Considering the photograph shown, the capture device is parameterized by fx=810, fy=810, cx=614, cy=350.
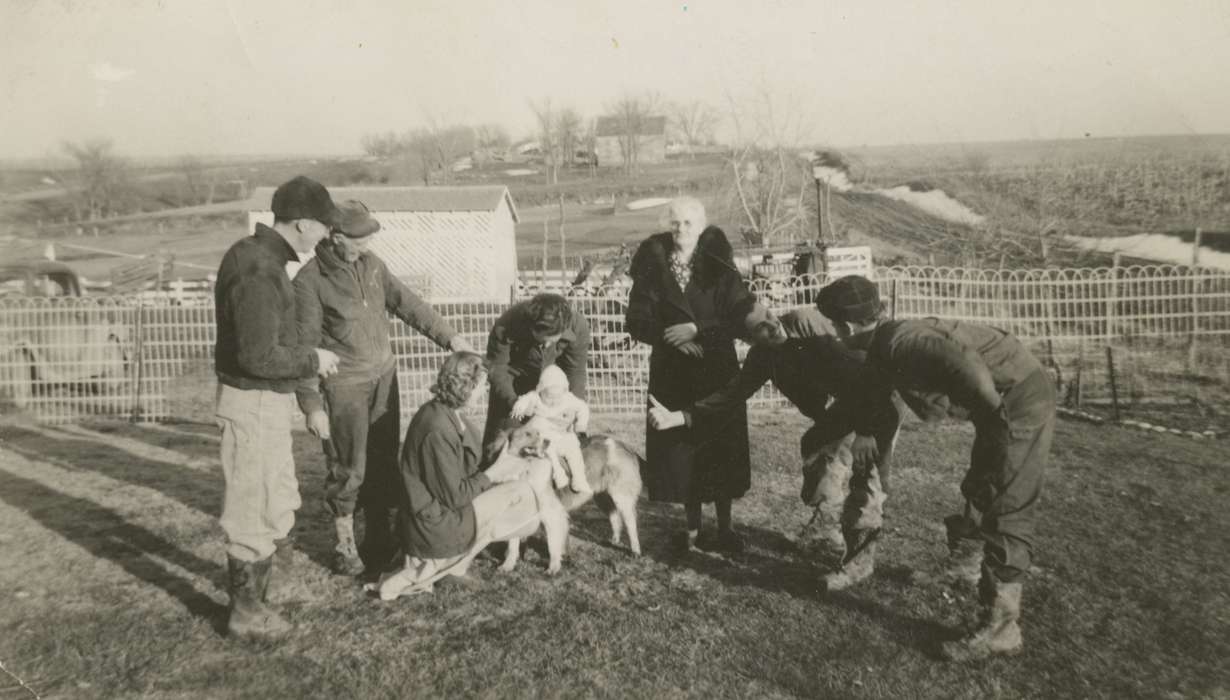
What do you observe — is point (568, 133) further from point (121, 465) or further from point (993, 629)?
point (993, 629)

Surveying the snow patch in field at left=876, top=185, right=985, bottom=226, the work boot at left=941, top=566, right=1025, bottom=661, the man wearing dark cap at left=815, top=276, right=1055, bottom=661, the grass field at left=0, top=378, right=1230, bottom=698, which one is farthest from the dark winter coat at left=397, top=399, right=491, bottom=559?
the snow patch in field at left=876, top=185, right=985, bottom=226

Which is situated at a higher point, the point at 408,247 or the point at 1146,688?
the point at 408,247

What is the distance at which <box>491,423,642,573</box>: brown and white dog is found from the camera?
4.76m

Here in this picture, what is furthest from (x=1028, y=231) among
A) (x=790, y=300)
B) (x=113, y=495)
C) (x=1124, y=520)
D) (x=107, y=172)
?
(x=107, y=172)

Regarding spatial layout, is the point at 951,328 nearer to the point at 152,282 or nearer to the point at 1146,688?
the point at 1146,688

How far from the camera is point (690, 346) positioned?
4.82 meters

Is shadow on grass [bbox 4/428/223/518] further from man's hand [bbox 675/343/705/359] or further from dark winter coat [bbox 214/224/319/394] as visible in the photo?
man's hand [bbox 675/343/705/359]

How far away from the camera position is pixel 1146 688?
344 cm

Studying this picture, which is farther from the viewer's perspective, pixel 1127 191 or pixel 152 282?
pixel 152 282

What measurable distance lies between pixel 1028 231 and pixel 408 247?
19344mm

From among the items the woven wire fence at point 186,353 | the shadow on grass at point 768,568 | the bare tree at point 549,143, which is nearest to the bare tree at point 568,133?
the bare tree at point 549,143

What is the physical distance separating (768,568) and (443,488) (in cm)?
202

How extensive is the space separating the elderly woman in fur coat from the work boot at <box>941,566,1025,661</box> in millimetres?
1650

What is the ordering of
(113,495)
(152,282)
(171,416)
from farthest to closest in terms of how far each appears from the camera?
(152,282)
(171,416)
(113,495)
